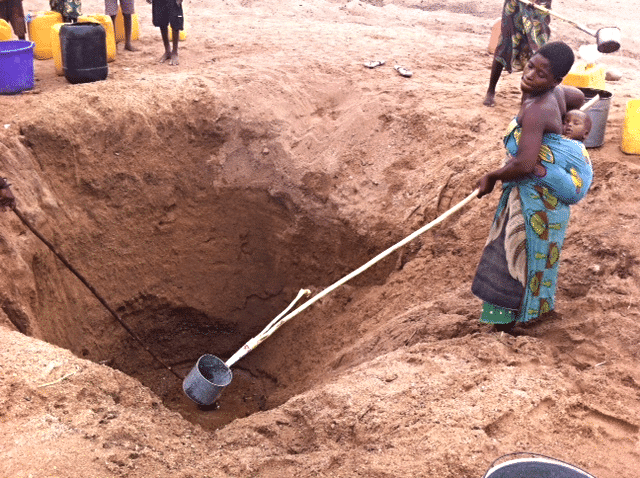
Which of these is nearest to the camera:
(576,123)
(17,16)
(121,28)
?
(576,123)

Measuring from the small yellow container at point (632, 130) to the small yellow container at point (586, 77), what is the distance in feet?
1.28

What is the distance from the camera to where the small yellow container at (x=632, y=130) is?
5227 millimetres

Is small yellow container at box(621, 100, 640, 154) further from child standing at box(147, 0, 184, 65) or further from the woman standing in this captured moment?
child standing at box(147, 0, 184, 65)

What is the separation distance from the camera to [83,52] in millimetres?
6324

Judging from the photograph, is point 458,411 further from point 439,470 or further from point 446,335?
point 446,335

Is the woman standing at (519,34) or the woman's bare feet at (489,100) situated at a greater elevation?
the woman standing at (519,34)

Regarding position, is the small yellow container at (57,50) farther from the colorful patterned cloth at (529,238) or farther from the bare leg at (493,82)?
the colorful patterned cloth at (529,238)

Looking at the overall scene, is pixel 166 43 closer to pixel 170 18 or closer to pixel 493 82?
pixel 170 18

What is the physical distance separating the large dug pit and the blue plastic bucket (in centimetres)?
90

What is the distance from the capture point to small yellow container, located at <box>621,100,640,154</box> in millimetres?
5227

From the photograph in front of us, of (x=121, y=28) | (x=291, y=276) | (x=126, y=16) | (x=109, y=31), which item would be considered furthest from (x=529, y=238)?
(x=121, y=28)

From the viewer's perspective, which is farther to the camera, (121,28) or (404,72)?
(121,28)

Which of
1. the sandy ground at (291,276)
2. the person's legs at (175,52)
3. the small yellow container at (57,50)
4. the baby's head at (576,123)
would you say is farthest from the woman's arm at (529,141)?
the small yellow container at (57,50)

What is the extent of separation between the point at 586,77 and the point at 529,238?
2.60 m
